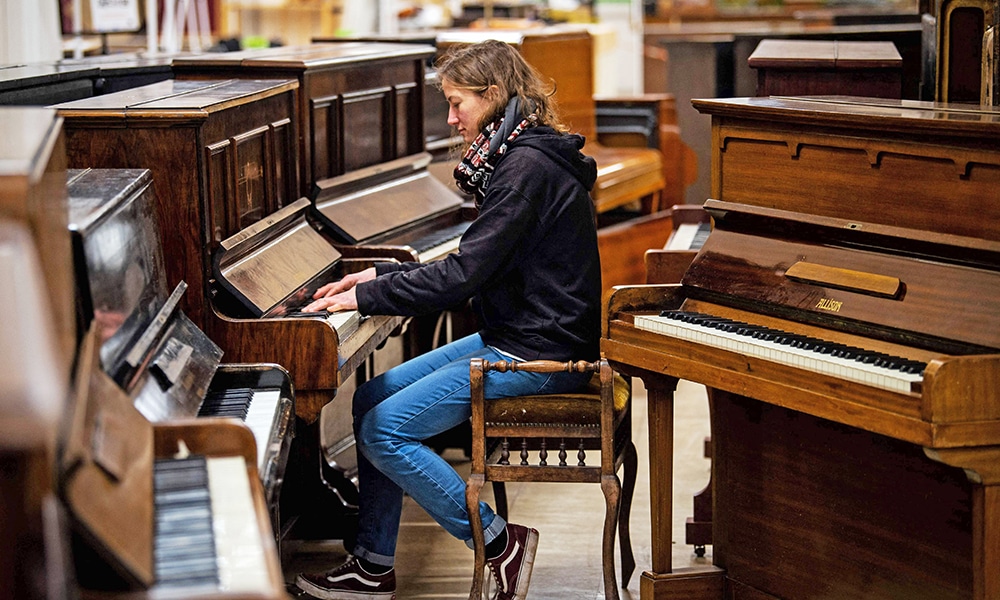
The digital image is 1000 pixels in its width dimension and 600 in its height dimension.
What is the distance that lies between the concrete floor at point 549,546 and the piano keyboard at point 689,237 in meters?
0.94

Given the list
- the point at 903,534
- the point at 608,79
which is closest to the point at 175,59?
the point at 903,534

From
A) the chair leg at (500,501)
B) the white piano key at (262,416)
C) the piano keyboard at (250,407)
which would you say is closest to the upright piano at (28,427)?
the white piano key at (262,416)

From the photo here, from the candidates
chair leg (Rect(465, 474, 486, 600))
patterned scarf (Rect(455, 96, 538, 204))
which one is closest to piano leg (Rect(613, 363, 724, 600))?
chair leg (Rect(465, 474, 486, 600))

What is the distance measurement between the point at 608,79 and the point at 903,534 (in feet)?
28.3

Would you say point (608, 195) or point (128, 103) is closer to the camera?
point (128, 103)

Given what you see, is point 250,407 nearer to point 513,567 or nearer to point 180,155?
point 180,155

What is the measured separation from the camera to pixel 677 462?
494 cm

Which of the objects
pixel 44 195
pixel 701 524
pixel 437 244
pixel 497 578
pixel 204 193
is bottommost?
pixel 701 524

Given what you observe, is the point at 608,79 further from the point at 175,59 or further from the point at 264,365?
the point at 264,365

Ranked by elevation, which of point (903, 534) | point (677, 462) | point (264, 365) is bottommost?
point (677, 462)

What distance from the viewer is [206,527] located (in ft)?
5.91

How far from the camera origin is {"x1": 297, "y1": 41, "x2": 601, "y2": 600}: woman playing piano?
10.6ft

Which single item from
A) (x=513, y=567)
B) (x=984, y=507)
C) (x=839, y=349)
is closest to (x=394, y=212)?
(x=513, y=567)

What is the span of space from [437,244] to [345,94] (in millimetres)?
632
